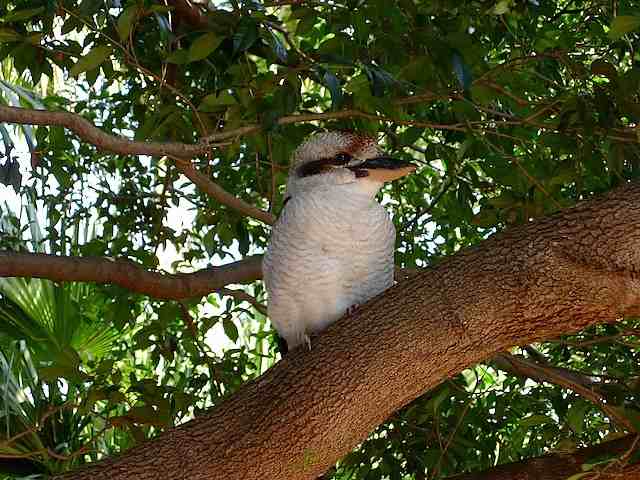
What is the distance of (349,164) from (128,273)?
74 centimetres

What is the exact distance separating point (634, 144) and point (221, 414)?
124cm

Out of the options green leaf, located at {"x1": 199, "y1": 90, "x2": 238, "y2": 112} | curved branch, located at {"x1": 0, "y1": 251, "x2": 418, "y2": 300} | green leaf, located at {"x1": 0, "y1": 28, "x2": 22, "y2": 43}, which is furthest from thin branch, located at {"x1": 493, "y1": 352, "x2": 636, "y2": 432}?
green leaf, located at {"x1": 0, "y1": 28, "x2": 22, "y2": 43}

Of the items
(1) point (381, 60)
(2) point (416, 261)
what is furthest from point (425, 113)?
(2) point (416, 261)

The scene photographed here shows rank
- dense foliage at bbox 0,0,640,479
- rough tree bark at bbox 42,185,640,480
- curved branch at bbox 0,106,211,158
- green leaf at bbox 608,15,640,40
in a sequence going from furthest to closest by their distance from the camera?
1. dense foliage at bbox 0,0,640,479
2. curved branch at bbox 0,106,211,158
3. green leaf at bbox 608,15,640,40
4. rough tree bark at bbox 42,185,640,480

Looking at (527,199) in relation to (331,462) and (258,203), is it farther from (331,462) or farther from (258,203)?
(258,203)

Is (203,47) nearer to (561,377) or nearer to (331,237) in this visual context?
(331,237)

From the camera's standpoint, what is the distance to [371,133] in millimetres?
2861

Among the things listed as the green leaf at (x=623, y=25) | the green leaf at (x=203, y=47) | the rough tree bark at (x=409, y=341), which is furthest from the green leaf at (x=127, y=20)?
the green leaf at (x=623, y=25)

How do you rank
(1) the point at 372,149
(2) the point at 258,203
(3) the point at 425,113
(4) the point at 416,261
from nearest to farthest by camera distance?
(1) the point at 372,149, (3) the point at 425,113, (4) the point at 416,261, (2) the point at 258,203

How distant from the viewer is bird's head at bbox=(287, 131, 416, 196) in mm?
2641

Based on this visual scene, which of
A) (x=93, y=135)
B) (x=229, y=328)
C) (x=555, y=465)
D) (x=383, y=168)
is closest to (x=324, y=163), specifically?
(x=383, y=168)

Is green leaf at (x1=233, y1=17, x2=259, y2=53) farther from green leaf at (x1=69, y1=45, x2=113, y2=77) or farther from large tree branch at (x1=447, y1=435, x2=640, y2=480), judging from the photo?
large tree branch at (x1=447, y1=435, x2=640, y2=480)

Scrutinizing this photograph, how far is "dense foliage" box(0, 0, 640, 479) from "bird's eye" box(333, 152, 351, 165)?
106mm

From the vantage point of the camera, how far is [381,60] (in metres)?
2.82
